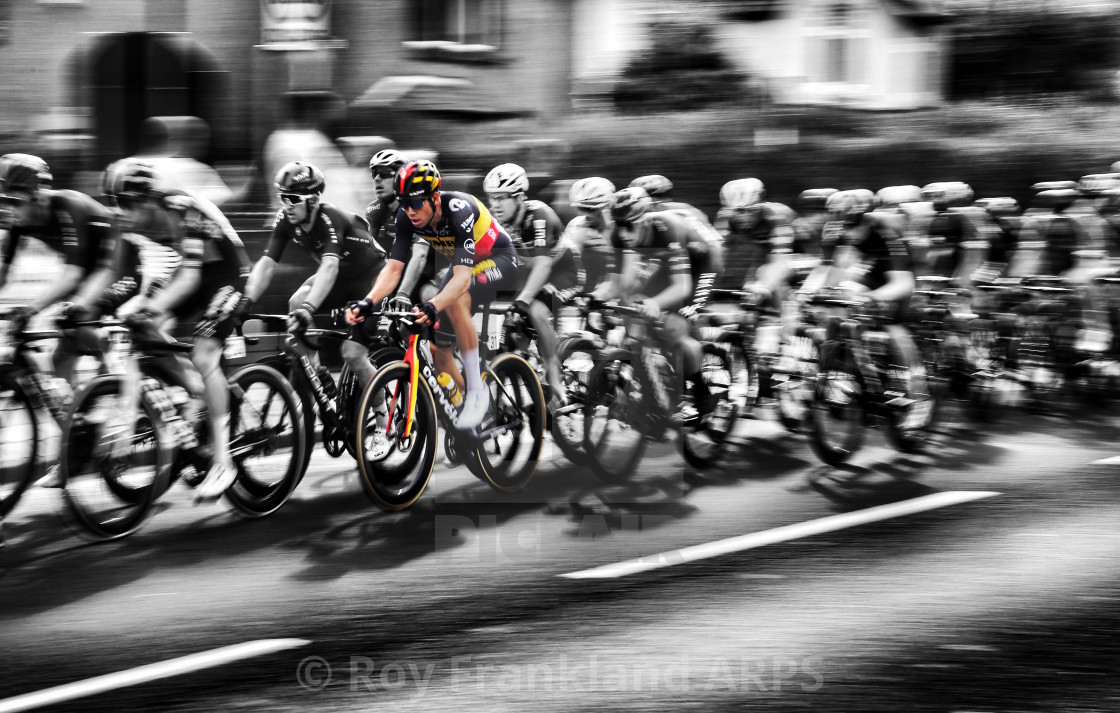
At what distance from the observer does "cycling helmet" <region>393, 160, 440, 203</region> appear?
7.11 metres

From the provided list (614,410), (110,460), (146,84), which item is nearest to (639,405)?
(614,410)

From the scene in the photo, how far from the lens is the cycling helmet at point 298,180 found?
7.32 metres

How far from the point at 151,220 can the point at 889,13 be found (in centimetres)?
2682

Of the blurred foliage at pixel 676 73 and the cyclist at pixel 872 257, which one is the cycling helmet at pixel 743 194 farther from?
the blurred foliage at pixel 676 73

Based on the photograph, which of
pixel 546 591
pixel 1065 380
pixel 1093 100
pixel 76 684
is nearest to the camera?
→ pixel 76 684

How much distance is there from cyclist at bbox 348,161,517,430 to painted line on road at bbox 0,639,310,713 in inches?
89.6

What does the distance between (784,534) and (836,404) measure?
181cm

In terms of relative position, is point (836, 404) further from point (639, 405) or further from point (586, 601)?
point (586, 601)

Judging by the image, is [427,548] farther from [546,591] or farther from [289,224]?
[289,224]

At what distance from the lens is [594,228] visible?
8.91m

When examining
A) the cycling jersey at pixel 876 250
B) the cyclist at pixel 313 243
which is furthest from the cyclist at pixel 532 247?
the cycling jersey at pixel 876 250

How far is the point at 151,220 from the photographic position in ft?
22.2

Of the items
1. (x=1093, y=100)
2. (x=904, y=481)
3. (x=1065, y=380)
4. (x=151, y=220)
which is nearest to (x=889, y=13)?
(x=1093, y=100)

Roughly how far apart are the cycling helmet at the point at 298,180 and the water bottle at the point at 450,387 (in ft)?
4.35
